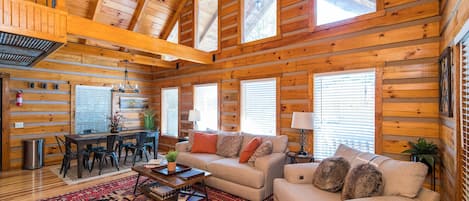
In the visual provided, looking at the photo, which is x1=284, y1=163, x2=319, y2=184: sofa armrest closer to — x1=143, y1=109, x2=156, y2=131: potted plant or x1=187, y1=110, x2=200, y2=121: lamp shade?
x1=187, y1=110, x2=200, y2=121: lamp shade

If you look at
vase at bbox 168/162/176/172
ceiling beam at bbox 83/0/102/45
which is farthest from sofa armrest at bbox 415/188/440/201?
ceiling beam at bbox 83/0/102/45

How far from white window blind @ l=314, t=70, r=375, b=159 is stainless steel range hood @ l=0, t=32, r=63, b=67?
424 centimetres

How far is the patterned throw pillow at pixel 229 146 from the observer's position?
14.0 feet

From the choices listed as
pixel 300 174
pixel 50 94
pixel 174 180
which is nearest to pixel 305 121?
pixel 300 174

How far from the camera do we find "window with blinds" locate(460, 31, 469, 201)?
6.08 feet

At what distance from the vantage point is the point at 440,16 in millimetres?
2990

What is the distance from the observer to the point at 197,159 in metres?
4.19

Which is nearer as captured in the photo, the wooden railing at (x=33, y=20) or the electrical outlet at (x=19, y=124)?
the wooden railing at (x=33, y=20)

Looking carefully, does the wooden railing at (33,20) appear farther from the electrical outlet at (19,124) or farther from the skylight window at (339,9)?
the skylight window at (339,9)

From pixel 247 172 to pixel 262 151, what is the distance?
0.44 meters

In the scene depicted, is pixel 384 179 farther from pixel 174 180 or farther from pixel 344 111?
pixel 174 180

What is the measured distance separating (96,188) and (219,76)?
3362mm

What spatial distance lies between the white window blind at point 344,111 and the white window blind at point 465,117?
152 cm

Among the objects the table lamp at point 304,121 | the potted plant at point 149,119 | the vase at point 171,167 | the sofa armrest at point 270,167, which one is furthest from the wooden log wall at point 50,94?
the table lamp at point 304,121
